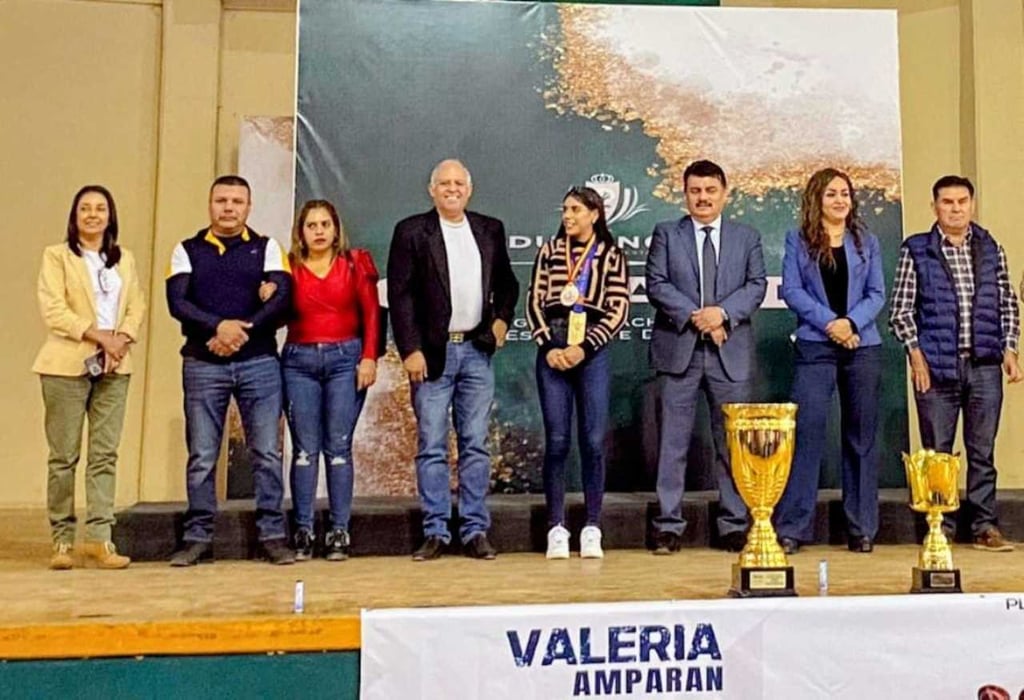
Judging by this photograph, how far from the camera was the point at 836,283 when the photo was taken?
10.3 feet

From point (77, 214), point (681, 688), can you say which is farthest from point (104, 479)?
point (681, 688)

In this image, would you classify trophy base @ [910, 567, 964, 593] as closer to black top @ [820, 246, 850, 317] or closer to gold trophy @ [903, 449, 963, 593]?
gold trophy @ [903, 449, 963, 593]

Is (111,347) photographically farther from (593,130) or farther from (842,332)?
(842,332)

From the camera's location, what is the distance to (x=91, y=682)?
1.92m

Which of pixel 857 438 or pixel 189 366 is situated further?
pixel 857 438

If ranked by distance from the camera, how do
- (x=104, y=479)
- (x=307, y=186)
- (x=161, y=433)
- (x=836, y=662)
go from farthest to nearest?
(x=161, y=433), (x=307, y=186), (x=104, y=479), (x=836, y=662)

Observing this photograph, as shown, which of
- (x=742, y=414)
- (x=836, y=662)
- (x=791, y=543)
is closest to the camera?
(x=836, y=662)

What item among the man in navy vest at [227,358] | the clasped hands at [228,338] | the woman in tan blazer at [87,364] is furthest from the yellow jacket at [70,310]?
the clasped hands at [228,338]

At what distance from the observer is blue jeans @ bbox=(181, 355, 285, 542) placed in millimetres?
2863

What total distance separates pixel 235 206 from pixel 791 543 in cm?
205

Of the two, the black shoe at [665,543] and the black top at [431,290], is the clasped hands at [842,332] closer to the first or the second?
the black shoe at [665,543]

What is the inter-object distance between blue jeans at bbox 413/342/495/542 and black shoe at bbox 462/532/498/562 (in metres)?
0.02

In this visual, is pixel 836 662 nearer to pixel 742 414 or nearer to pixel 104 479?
pixel 742 414

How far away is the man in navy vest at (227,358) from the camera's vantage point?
2857 millimetres
